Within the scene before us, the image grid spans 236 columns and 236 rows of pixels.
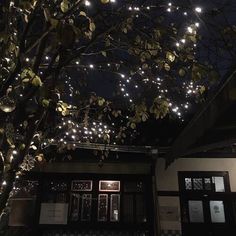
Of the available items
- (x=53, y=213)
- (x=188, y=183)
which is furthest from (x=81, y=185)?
(x=188, y=183)

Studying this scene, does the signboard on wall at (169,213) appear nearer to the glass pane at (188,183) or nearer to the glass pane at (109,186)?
the glass pane at (188,183)

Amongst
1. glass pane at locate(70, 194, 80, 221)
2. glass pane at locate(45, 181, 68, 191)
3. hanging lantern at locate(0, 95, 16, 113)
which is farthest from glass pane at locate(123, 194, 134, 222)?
hanging lantern at locate(0, 95, 16, 113)

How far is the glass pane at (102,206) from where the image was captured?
12.0 m

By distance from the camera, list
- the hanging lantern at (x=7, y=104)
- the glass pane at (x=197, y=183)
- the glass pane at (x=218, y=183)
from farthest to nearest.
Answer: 1. the glass pane at (x=197, y=183)
2. the glass pane at (x=218, y=183)
3. the hanging lantern at (x=7, y=104)

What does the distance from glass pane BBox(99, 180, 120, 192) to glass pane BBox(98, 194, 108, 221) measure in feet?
0.75

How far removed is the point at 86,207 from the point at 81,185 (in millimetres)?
814

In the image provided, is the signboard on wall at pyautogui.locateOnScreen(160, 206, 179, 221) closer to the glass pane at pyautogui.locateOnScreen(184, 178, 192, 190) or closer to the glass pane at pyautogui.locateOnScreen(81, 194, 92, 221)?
the glass pane at pyautogui.locateOnScreen(184, 178, 192, 190)

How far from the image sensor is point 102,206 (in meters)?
12.1

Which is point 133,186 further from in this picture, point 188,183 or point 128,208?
point 188,183

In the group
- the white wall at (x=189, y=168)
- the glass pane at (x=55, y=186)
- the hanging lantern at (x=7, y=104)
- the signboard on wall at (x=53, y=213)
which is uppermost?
the white wall at (x=189, y=168)

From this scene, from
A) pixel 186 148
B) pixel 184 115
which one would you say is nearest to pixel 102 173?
pixel 184 115

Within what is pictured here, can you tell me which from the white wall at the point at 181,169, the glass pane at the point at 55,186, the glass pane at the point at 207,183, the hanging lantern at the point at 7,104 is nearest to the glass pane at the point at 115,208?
the white wall at the point at 181,169

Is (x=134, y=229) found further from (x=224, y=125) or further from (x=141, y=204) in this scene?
(x=224, y=125)

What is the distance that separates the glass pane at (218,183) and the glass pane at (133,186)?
2.65 metres
